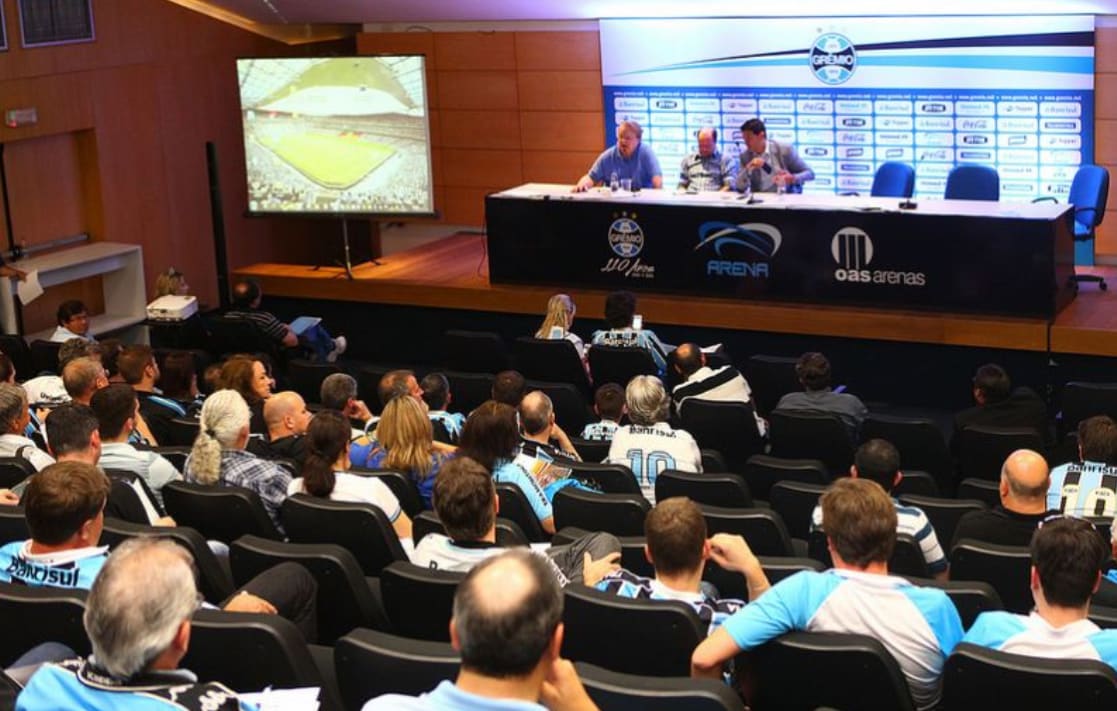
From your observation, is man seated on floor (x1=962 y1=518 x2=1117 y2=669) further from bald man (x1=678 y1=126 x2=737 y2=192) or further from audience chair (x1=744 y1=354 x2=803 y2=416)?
bald man (x1=678 y1=126 x2=737 y2=192)

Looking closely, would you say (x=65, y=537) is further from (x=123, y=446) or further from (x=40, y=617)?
(x=123, y=446)

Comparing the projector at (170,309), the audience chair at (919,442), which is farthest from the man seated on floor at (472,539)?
the projector at (170,309)

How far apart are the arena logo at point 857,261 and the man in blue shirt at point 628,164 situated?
5.11 feet

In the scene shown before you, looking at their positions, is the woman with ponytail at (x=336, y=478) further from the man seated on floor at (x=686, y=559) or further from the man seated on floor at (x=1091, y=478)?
the man seated on floor at (x=1091, y=478)

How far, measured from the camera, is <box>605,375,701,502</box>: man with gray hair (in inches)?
237

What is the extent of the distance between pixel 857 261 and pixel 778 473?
3.59 meters

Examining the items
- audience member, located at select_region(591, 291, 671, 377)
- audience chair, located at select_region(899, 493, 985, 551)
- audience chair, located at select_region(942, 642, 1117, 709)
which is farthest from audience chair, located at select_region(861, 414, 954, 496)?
audience chair, located at select_region(942, 642, 1117, 709)

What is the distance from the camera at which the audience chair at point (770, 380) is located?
806cm

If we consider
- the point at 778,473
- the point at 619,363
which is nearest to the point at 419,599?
the point at 778,473

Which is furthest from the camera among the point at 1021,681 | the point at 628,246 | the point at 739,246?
the point at 628,246

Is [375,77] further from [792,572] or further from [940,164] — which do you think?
[792,572]

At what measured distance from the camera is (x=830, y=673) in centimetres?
335

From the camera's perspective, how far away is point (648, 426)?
621cm

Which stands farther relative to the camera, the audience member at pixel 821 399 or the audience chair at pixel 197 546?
the audience member at pixel 821 399
